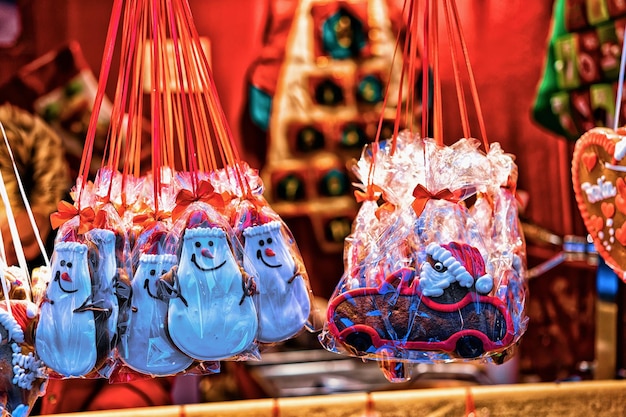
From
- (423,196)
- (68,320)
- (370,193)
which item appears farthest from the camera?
(370,193)

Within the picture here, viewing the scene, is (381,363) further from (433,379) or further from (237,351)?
(433,379)

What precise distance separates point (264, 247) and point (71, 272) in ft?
1.15

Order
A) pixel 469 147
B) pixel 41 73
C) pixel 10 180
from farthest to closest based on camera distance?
1. pixel 41 73
2. pixel 10 180
3. pixel 469 147

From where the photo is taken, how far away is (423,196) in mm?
1604

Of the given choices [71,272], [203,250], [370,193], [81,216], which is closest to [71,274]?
[71,272]

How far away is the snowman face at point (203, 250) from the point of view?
60.1 inches

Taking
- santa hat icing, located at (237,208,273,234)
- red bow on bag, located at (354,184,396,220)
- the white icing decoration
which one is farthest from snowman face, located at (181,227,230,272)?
the white icing decoration

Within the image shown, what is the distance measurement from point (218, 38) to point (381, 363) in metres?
1.99

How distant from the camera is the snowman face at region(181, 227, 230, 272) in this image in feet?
5.00

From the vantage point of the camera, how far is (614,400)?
9.32 feet

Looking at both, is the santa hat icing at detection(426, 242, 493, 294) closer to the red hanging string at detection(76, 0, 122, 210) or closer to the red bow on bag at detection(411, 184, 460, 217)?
the red bow on bag at detection(411, 184, 460, 217)

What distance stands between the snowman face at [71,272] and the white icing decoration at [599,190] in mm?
1039

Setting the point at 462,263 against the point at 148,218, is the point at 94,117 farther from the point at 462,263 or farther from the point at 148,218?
the point at 462,263

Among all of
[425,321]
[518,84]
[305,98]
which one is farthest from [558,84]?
[425,321]
